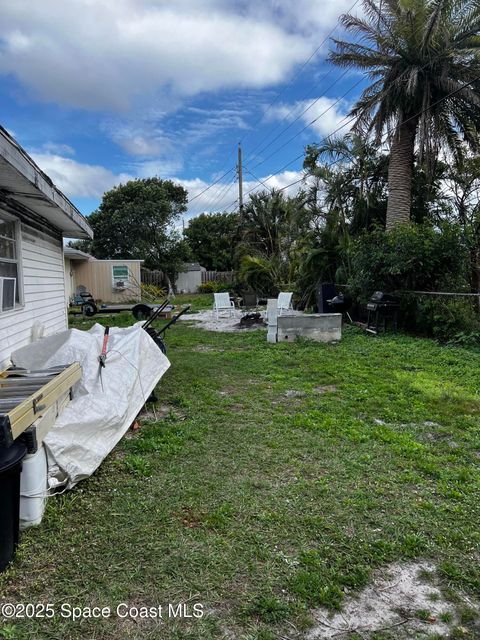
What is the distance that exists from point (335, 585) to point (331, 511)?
570 millimetres

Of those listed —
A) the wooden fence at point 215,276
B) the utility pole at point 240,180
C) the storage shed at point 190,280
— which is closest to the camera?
the utility pole at point 240,180

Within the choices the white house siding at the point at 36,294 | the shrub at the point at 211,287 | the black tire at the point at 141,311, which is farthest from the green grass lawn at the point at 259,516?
the shrub at the point at 211,287

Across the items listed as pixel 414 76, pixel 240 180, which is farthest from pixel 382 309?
pixel 240 180

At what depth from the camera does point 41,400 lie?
2439 millimetres

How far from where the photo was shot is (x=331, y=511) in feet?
7.66

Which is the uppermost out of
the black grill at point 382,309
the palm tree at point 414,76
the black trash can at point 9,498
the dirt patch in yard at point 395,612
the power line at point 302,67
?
the power line at point 302,67

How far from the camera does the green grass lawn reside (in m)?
1.71

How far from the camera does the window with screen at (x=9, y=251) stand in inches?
172

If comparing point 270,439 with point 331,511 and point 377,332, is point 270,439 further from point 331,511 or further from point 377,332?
point 377,332

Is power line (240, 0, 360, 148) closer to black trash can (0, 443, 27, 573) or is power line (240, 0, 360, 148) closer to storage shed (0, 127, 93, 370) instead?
storage shed (0, 127, 93, 370)

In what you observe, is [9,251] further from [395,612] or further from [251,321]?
[251,321]

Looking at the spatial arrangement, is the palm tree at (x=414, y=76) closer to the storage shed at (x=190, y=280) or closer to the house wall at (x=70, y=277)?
the house wall at (x=70, y=277)

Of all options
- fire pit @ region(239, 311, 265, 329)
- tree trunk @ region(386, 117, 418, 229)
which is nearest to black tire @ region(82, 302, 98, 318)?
fire pit @ region(239, 311, 265, 329)

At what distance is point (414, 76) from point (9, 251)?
390 inches
